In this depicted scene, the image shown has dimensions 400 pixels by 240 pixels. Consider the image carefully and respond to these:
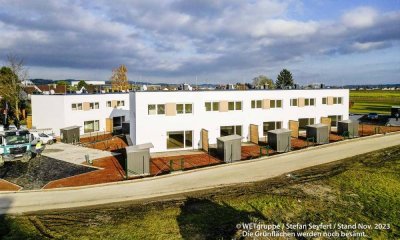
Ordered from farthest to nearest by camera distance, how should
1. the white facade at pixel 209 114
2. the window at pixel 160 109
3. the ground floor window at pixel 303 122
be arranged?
the ground floor window at pixel 303 122
the window at pixel 160 109
the white facade at pixel 209 114

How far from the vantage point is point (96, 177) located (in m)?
23.4

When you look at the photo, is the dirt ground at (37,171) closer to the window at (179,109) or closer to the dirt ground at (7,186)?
the dirt ground at (7,186)

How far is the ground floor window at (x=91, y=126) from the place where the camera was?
47.3m

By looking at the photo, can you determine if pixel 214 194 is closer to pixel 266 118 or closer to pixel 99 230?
pixel 99 230

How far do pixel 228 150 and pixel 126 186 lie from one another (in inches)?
393

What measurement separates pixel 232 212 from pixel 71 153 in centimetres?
2209

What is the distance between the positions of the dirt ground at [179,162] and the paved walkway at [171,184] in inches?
67.9

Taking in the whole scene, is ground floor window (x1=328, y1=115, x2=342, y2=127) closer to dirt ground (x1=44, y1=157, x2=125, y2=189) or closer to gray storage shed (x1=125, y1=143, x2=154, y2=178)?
gray storage shed (x1=125, y1=143, x2=154, y2=178)

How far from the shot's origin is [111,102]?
51094 millimetres

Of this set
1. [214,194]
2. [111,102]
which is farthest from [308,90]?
[111,102]

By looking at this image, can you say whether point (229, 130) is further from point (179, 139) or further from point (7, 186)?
point (7, 186)

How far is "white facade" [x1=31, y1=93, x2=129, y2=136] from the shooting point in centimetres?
4372

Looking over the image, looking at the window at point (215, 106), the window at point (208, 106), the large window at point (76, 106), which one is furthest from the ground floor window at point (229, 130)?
the large window at point (76, 106)

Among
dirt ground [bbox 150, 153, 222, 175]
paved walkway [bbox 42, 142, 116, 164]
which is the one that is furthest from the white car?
dirt ground [bbox 150, 153, 222, 175]
